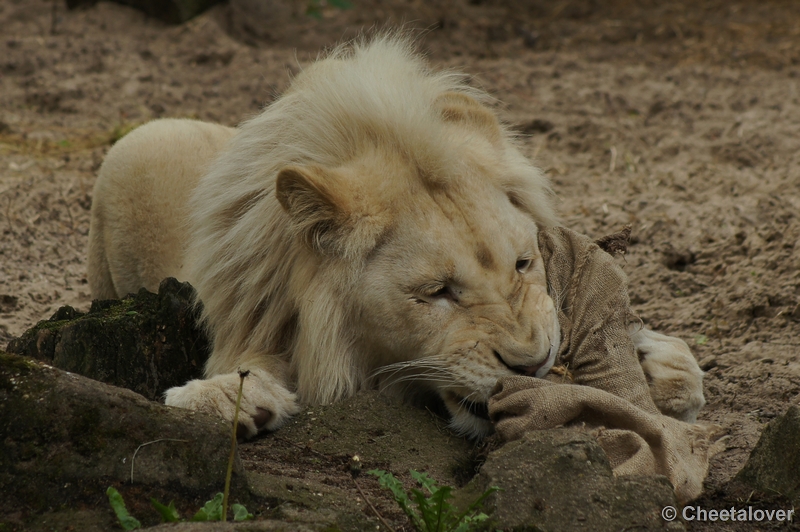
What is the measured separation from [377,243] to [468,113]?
858 mm

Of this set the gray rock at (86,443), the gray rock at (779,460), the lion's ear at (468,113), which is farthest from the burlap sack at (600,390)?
the gray rock at (86,443)

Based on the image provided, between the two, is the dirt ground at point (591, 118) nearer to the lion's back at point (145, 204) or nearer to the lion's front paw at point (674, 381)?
the lion's front paw at point (674, 381)

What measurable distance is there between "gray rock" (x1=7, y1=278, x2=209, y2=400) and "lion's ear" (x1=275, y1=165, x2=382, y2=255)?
652mm

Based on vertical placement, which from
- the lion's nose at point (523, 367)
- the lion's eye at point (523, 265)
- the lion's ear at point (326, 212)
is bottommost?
the lion's nose at point (523, 367)

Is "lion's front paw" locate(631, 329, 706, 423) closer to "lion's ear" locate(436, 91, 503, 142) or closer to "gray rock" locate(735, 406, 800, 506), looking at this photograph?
"gray rock" locate(735, 406, 800, 506)

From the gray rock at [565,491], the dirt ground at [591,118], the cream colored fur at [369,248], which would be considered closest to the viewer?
the gray rock at [565,491]

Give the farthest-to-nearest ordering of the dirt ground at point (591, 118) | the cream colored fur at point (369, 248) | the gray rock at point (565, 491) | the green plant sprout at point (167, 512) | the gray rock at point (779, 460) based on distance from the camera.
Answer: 1. the dirt ground at point (591, 118)
2. the cream colored fur at point (369, 248)
3. the gray rock at point (779, 460)
4. the gray rock at point (565, 491)
5. the green plant sprout at point (167, 512)

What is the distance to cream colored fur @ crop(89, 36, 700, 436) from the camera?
3088 mm

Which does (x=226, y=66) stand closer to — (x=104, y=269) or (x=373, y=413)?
(x=104, y=269)

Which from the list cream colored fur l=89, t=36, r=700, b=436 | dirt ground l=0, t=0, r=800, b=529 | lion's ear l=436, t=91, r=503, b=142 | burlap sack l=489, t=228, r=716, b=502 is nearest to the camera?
burlap sack l=489, t=228, r=716, b=502

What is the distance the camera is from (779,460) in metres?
2.65

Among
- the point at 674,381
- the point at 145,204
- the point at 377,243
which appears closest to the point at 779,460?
the point at 674,381

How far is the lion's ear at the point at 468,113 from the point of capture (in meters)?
3.73

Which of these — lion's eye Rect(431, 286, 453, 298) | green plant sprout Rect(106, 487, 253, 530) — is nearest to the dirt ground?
lion's eye Rect(431, 286, 453, 298)
